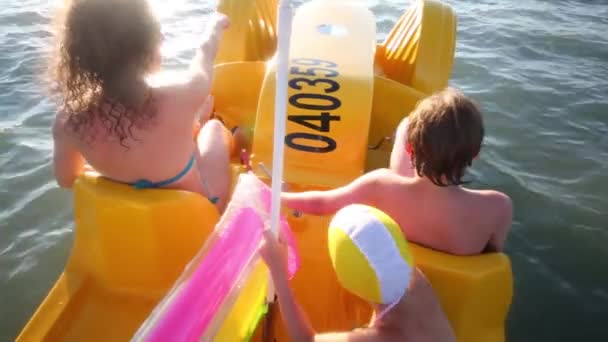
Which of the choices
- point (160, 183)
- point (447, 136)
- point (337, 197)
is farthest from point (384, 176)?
point (160, 183)

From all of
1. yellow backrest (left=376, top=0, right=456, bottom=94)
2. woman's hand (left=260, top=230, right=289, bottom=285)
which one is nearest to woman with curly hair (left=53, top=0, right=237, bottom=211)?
woman's hand (left=260, top=230, right=289, bottom=285)

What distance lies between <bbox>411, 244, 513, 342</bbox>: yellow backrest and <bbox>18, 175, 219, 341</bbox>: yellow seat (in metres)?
0.78

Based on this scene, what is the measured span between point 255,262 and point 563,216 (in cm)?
223

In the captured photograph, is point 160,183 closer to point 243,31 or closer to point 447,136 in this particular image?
point 447,136

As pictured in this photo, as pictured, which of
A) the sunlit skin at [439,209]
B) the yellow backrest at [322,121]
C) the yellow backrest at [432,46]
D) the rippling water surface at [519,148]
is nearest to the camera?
the sunlit skin at [439,209]

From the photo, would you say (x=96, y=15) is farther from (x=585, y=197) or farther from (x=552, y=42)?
(x=552, y=42)

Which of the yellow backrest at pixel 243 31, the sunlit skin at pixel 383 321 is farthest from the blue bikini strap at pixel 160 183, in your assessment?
the yellow backrest at pixel 243 31

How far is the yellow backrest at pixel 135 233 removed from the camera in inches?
73.7

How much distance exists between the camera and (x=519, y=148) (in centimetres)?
385

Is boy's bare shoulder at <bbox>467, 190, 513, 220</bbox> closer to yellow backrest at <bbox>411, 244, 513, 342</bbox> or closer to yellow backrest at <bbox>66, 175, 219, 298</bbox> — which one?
yellow backrest at <bbox>411, 244, 513, 342</bbox>

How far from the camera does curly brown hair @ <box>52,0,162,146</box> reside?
5.60ft

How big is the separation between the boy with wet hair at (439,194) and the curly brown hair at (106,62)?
2.01 ft

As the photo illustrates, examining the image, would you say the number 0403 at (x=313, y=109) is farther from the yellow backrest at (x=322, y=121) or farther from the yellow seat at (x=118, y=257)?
the yellow seat at (x=118, y=257)

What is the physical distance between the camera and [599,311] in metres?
2.70
